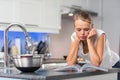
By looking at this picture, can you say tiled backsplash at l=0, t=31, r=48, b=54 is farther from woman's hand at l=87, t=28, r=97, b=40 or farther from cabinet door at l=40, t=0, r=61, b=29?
woman's hand at l=87, t=28, r=97, b=40

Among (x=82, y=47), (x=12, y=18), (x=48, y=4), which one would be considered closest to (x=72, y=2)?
(x=48, y=4)

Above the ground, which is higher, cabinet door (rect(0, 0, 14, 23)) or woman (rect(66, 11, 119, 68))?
cabinet door (rect(0, 0, 14, 23))

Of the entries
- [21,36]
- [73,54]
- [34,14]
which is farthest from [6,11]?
[73,54]

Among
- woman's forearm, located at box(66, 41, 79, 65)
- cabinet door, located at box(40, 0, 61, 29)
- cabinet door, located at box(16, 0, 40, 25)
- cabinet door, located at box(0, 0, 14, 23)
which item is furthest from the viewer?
cabinet door, located at box(40, 0, 61, 29)

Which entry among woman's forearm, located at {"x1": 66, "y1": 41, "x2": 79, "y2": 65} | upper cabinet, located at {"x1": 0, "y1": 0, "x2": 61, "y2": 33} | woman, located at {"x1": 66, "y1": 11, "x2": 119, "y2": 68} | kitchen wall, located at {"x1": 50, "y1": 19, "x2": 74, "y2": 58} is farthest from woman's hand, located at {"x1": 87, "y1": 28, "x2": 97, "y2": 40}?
kitchen wall, located at {"x1": 50, "y1": 19, "x2": 74, "y2": 58}

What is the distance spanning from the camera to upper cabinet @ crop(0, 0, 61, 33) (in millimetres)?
3801

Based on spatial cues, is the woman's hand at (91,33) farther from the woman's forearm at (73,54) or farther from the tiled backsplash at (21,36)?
the tiled backsplash at (21,36)

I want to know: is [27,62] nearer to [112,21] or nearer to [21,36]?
[21,36]

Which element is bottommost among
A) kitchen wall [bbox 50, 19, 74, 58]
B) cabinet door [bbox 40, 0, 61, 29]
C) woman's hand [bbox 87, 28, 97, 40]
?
kitchen wall [bbox 50, 19, 74, 58]

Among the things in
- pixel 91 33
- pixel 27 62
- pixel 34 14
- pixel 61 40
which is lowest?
pixel 61 40

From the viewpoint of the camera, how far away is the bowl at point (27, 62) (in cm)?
155

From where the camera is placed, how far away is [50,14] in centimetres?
432

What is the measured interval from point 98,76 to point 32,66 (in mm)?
407

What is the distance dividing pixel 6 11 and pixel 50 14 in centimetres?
80
